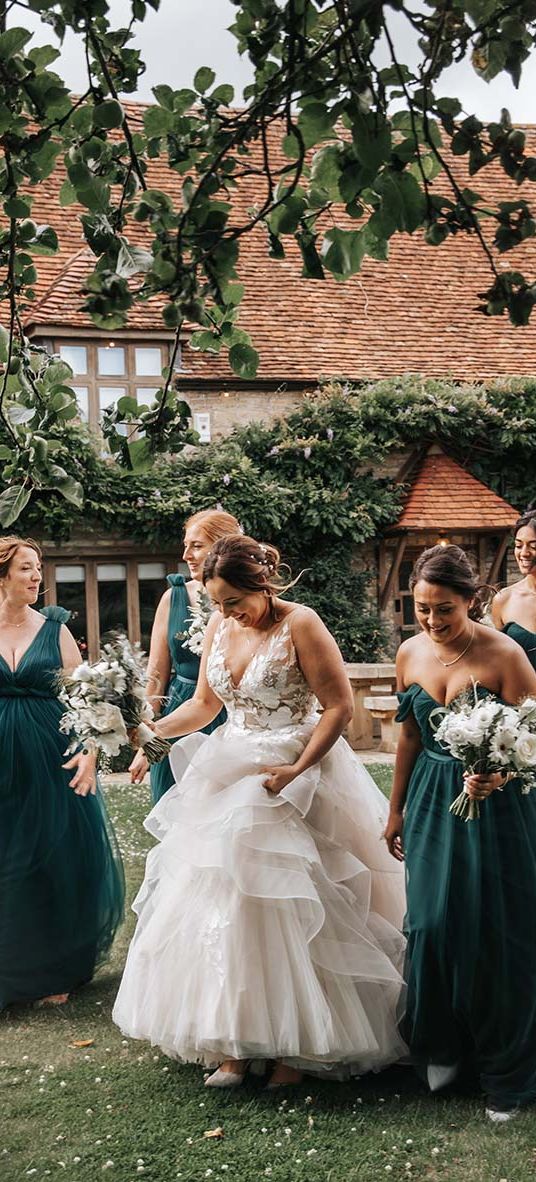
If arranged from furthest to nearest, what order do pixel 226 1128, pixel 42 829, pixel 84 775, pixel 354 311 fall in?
pixel 354 311 → pixel 42 829 → pixel 84 775 → pixel 226 1128

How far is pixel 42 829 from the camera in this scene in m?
6.32

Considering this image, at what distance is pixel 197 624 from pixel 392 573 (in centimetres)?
1084

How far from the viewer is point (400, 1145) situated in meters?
4.36

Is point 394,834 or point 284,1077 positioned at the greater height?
point 394,834

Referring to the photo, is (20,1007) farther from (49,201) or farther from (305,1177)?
(49,201)

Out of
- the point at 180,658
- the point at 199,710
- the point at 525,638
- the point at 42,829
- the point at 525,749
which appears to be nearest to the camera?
the point at 525,749

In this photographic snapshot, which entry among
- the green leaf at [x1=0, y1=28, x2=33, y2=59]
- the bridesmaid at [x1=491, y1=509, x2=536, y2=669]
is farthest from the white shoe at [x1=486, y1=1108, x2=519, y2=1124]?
the green leaf at [x1=0, y1=28, x2=33, y2=59]

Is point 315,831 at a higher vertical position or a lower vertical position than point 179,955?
higher

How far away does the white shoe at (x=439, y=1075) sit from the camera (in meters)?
4.68

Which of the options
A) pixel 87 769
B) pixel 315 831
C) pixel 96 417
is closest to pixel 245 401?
pixel 96 417

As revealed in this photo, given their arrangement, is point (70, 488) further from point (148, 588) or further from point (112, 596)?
point (148, 588)

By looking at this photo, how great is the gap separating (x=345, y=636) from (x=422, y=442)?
3273mm

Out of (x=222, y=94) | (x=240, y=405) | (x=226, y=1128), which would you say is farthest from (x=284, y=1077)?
(x=240, y=405)

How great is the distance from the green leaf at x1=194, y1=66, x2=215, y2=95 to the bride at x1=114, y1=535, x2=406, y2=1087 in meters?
2.61
